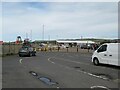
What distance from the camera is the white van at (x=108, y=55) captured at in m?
19.3

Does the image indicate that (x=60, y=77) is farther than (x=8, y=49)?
No

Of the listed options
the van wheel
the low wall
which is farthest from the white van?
the low wall

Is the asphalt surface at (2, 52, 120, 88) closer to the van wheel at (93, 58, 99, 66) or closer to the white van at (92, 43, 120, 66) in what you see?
the white van at (92, 43, 120, 66)

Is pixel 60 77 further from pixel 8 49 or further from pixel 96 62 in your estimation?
pixel 8 49

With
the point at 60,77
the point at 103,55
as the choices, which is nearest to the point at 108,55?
the point at 103,55

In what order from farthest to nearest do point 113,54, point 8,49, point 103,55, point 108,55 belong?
point 8,49
point 103,55
point 108,55
point 113,54

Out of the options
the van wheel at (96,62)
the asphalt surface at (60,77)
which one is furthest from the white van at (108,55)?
the asphalt surface at (60,77)

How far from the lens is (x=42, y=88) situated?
10.1m

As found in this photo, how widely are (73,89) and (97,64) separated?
1211 cm

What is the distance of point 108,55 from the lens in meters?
20.3

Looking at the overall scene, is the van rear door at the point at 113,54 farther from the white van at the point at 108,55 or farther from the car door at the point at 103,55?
the car door at the point at 103,55

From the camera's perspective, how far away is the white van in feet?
63.5

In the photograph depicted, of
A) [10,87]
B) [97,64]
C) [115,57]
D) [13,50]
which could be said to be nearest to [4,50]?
[13,50]

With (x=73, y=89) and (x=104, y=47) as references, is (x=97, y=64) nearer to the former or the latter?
(x=104, y=47)
